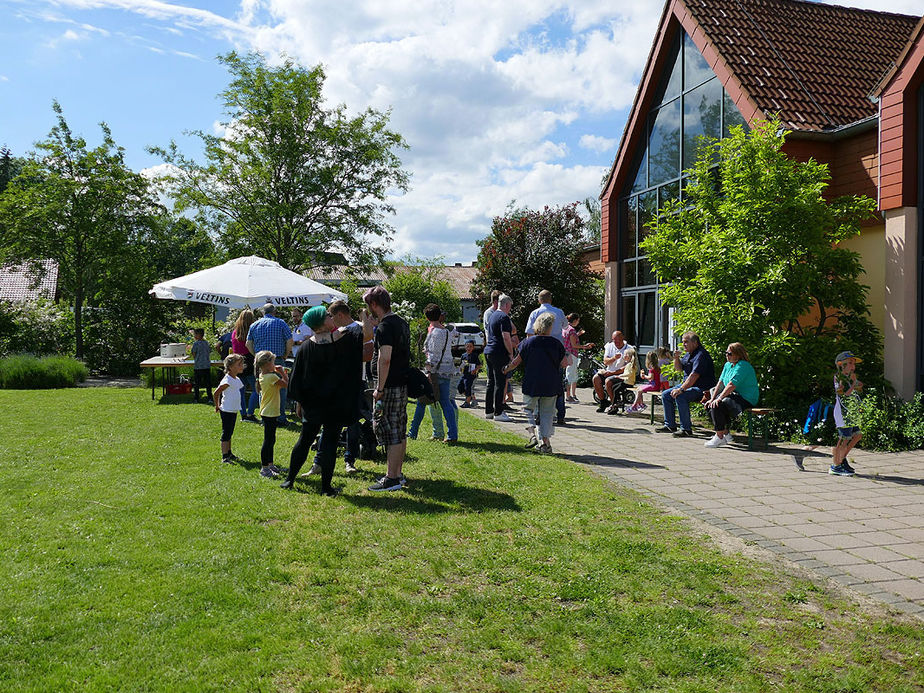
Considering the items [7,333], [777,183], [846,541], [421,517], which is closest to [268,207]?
[7,333]

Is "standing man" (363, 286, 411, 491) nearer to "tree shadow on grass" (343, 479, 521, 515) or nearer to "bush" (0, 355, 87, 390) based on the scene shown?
"tree shadow on grass" (343, 479, 521, 515)

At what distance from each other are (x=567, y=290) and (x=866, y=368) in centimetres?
1173

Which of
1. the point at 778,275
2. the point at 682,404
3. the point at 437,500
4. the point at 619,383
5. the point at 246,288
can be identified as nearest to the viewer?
the point at 437,500

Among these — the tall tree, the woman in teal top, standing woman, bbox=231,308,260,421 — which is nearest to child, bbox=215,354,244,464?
standing woman, bbox=231,308,260,421

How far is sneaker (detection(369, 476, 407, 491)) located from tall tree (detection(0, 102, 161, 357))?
19379 mm

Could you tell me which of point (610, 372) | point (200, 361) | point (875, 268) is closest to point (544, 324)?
point (610, 372)

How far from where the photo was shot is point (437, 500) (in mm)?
6359

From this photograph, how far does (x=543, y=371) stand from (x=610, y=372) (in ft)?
17.0

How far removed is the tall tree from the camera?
22.0 metres

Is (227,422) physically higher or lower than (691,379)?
lower

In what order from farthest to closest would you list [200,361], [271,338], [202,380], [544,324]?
[202,380] → [200,361] → [271,338] → [544,324]

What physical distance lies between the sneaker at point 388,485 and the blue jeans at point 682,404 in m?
5.05

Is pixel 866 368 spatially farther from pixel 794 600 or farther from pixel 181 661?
pixel 181 661

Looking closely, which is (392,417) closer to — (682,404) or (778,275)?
(682,404)
